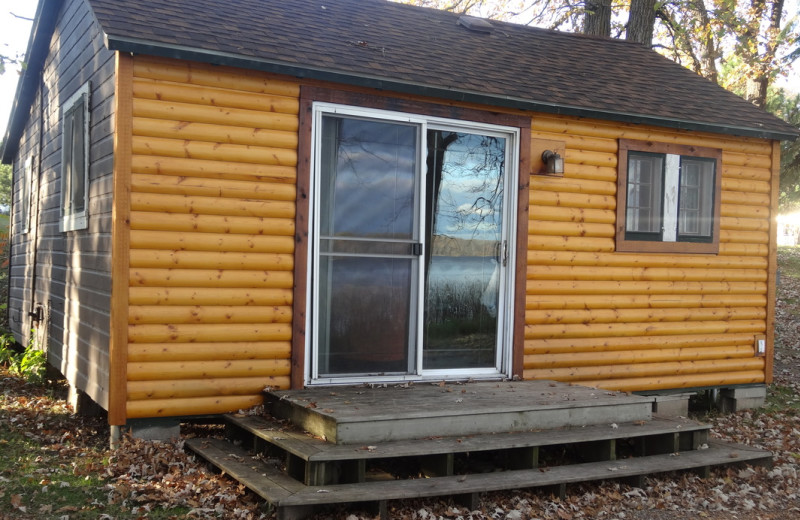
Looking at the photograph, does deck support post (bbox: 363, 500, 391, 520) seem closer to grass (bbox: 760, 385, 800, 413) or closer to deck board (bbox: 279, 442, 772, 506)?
deck board (bbox: 279, 442, 772, 506)

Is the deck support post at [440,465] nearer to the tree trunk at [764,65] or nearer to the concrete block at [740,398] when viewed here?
the concrete block at [740,398]

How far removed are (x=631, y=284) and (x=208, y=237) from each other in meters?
4.57

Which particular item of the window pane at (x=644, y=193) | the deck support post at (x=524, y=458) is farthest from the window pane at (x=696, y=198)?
the deck support post at (x=524, y=458)

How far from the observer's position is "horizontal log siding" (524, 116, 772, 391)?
7.73 meters

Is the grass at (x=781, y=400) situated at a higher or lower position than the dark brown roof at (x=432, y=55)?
lower

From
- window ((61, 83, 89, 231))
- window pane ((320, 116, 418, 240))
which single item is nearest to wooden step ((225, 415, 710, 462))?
window pane ((320, 116, 418, 240))

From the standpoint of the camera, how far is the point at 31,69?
10383 mm

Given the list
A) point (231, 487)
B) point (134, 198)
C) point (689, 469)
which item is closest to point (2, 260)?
point (134, 198)

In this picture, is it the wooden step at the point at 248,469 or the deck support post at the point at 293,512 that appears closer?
the deck support post at the point at 293,512

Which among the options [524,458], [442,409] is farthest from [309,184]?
[524,458]

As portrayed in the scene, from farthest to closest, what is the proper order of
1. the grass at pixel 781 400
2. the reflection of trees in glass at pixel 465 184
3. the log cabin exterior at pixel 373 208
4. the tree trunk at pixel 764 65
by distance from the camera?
the tree trunk at pixel 764 65 < the grass at pixel 781 400 < the reflection of trees in glass at pixel 465 184 < the log cabin exterior at pixel 373 208

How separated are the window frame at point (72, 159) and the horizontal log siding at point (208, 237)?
4.18 feet

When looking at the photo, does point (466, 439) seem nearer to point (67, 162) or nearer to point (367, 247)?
point (367, 247)

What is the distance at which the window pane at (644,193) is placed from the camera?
27.2 feet
